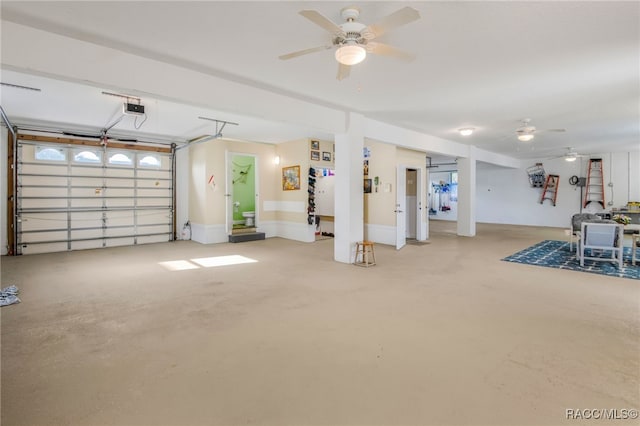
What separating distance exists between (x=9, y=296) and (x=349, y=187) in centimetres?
520

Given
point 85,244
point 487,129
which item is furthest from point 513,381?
point 85,244

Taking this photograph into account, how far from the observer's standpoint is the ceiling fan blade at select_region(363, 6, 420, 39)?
2209 millimetres

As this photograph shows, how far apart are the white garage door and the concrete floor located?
3.09m

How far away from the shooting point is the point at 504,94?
505cm

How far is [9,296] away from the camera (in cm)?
399

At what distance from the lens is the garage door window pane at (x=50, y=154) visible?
7340mm

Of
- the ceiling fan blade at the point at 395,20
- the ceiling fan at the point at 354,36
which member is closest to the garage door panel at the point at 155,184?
the ceiling fan at the point at 354,36

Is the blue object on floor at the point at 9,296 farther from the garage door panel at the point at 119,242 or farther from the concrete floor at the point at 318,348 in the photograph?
the garage door panel at the point at 119,242

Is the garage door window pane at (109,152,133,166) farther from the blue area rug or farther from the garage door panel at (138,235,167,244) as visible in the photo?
the blue area rug

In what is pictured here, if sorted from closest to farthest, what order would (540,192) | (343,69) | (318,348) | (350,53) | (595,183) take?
(318,348), (350,53), (343,69), (595,183), (540,192)

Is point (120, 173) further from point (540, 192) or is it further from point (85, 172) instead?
point (540, 192)

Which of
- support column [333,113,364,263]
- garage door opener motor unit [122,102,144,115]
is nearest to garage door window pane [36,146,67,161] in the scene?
garage door opener motor unit [122,102,144,115]

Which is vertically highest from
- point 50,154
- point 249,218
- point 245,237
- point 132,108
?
point 132,108

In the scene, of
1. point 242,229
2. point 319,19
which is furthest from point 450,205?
point 319,19
